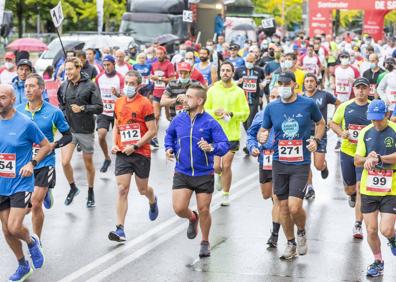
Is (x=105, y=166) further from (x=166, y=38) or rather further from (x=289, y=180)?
(x=166, y=38)

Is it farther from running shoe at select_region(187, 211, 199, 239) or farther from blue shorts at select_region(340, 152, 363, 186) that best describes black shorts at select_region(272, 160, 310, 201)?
blue shorts at select_region(340, 152, 363, 186)

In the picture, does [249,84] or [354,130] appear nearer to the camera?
[354,130]

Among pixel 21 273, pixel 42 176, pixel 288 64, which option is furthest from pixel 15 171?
pixel 288 64

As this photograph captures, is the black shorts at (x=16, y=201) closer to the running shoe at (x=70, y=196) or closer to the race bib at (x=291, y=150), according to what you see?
the race bib at (x=291, y=150)

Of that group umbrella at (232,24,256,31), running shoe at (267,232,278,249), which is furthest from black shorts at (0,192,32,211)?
umbrella at (232,24,256,31)

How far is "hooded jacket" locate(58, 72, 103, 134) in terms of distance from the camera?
1286 cm

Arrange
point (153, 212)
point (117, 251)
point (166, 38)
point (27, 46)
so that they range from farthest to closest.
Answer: point (166, 38), point (27, 46), point (153, 212), point (117, 251)

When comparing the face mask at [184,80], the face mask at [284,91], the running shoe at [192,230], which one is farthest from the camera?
the face mask at [184,80]

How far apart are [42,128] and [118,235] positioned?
1375 mm

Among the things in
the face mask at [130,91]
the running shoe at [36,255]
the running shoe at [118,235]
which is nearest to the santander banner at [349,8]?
the face mask at [130,91]

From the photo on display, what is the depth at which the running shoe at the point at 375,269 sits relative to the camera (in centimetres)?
920

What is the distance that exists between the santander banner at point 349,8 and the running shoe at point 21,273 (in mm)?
40347

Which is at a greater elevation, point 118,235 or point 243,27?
point 243,27

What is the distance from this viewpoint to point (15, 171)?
8.85m
